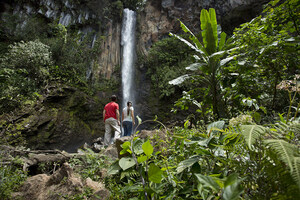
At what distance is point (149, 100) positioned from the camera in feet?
41.9

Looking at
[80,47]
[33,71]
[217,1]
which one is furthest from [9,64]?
[217,1]

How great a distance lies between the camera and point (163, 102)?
1196 centimetres

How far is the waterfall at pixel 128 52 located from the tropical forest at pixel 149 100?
10cm

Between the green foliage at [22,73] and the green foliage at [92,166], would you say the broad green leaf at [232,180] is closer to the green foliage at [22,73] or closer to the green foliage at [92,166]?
the green foliage at [92,166]

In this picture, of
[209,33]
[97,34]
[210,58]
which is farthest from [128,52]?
[210,58]

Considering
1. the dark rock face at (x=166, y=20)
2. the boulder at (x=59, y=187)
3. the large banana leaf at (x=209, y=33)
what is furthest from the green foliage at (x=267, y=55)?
the dark rock face at (x=166, y=20)

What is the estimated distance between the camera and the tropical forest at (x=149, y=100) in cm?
85

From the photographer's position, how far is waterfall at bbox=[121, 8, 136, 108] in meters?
13.7

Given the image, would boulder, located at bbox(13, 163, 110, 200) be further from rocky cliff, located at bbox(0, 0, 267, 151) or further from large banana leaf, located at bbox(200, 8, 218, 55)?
rocky cliff, located at bbox(0, 0, 267, 151)

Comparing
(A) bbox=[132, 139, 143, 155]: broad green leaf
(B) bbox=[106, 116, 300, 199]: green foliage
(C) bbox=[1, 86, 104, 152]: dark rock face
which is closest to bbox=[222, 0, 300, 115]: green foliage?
(B) bbox=[106, 116, 300, 199]: green foliage

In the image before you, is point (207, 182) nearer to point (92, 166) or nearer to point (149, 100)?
point (92, 166)

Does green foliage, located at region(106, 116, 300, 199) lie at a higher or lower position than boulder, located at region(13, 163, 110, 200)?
higher

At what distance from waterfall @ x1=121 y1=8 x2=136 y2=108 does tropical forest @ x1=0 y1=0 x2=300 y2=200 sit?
99mm

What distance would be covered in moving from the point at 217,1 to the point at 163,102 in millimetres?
8778
